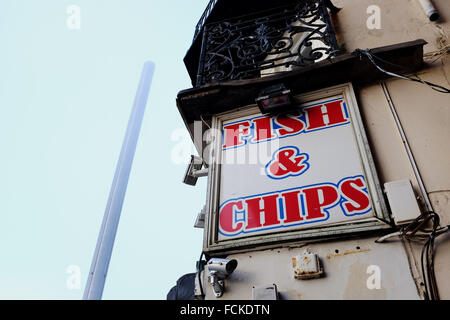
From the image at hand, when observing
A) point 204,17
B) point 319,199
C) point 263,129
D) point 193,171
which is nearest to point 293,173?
point 319,199

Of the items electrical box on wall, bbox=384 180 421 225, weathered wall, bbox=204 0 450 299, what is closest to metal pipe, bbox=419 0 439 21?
weathered wall, bbox=204 0 450 299

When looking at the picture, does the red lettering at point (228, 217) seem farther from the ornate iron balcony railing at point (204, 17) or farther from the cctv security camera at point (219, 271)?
the ornate iron balcony railing at point (204, 17)

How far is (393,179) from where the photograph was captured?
281 cm

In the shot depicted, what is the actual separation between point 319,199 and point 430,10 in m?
3.14

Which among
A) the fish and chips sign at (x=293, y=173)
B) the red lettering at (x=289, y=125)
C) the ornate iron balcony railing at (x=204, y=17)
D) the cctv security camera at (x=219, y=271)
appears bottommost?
the cctv security camera at (x=219, y=271)

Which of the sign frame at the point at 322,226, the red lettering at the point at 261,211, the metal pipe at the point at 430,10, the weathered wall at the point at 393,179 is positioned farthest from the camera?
the metal pipe at the point at 430,10

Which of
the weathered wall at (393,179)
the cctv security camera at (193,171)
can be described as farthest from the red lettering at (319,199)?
the cctv security camera at (193,171)

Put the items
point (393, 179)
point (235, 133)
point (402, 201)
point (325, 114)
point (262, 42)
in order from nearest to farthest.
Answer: point (402, 201), point (393, 179), point (325, 114), point (235, 133), point (262, 42)

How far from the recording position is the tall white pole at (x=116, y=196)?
3.75 m

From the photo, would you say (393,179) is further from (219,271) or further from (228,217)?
(219,271)

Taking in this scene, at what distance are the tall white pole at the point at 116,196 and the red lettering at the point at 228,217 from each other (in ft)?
5.83
